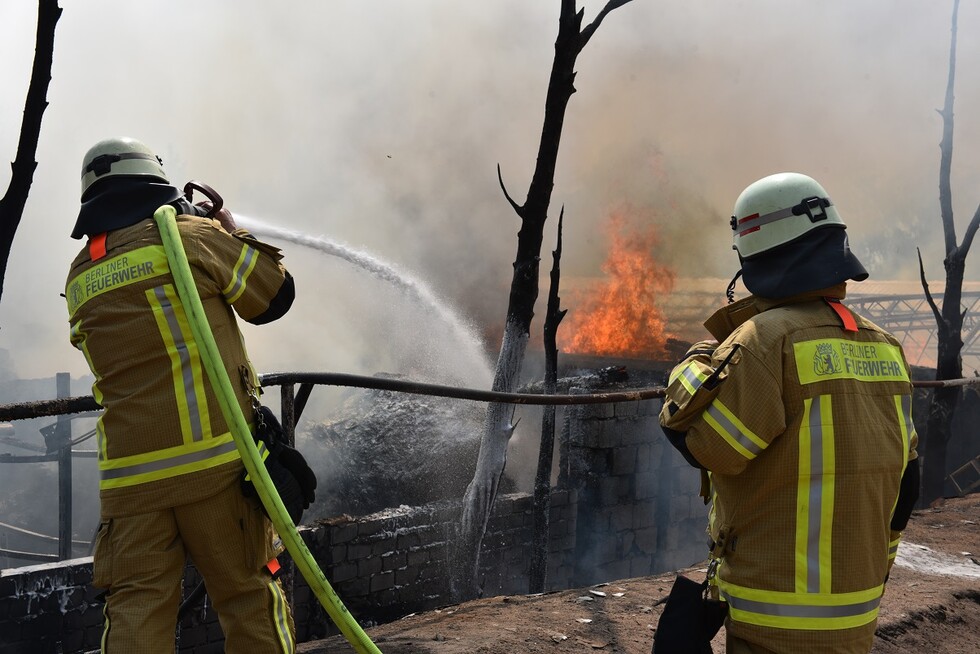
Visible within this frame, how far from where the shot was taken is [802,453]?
2.03 meters

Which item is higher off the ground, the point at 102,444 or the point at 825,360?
the point at 825,360

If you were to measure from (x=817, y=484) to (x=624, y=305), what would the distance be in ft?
47.7

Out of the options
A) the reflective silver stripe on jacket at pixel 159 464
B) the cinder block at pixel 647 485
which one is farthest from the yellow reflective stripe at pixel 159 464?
the cinder block at pixel 647 485

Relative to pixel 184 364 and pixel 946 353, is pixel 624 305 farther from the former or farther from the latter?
A: pixel 184 364

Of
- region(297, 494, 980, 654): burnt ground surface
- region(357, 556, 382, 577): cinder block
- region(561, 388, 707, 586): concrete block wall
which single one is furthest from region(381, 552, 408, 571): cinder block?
region(297, 494, 980, 654): burnt ground surface

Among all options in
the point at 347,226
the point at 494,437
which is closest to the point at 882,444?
the point at 494,437

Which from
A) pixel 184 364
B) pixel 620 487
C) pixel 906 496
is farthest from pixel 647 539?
pixel 184 364

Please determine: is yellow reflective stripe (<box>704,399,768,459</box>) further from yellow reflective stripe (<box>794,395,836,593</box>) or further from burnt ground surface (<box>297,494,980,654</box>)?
burnt ground surface (<box>297,494,980,654</box>)

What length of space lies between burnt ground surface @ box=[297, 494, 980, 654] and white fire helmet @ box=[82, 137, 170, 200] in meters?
2.07

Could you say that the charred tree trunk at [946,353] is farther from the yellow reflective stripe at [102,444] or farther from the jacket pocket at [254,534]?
the yellow reflective stripe at [102,444]

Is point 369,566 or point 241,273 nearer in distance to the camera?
point 241,273

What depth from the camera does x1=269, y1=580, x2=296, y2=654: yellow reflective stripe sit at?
2.41 metres

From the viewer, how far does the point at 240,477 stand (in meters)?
2.44

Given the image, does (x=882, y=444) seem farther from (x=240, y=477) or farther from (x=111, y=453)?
(x=111, y=453)
